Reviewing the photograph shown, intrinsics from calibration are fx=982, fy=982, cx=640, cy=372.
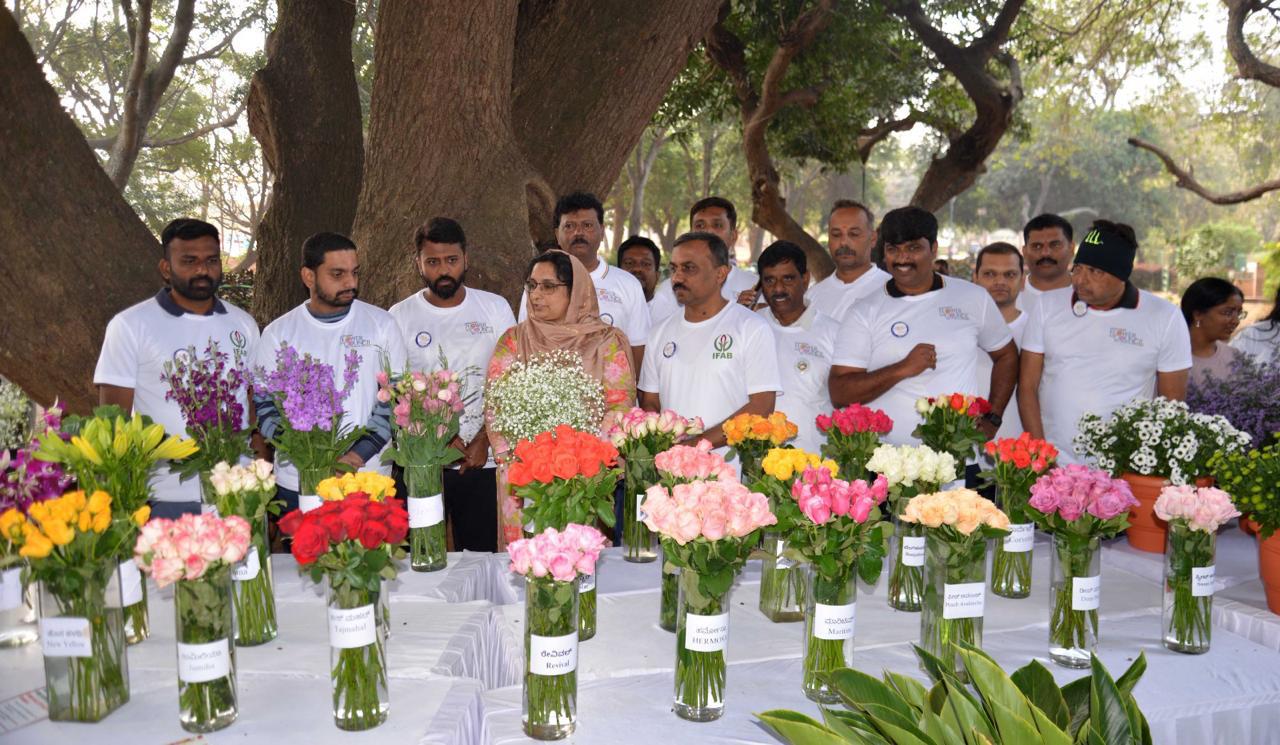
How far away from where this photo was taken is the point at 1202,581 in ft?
8.21

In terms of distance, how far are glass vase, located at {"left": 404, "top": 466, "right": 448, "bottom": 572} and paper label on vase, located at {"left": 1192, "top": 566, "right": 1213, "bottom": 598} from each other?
2145 mm

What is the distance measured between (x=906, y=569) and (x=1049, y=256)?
2.84 meters

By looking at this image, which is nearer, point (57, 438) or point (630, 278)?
point (57, 438)

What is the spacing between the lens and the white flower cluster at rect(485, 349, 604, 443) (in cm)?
300

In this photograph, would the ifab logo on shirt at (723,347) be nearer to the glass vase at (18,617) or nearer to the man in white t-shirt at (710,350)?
the man in white t-shirt at (710,350)

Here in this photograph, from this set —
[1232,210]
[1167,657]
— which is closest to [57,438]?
[1167,657]

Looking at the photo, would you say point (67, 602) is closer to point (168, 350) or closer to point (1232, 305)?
point (168, 350)

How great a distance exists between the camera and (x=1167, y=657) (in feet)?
8.29

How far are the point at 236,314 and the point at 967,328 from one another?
3.09 meters

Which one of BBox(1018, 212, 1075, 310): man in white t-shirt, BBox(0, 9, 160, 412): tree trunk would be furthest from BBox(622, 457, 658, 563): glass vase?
BBox(0, 9, 160, 412): tree trunk

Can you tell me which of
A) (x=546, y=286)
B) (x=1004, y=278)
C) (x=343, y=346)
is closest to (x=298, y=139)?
(x=343, y=346)

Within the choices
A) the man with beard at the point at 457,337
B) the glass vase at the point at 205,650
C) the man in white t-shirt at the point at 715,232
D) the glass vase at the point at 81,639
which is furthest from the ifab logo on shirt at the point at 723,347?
the glass vase at the point at 81,639

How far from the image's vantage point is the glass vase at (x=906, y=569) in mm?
2777

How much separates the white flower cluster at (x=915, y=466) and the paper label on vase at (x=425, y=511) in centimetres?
138
